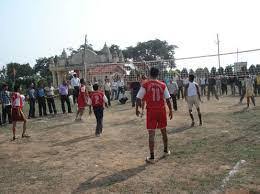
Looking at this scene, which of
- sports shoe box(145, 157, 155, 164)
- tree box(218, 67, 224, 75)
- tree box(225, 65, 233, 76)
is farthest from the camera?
tree box(218, 67, 224, 75)

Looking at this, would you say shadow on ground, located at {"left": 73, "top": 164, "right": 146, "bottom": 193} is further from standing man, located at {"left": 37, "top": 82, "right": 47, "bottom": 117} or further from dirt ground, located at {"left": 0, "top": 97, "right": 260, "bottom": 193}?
standing man, located at {"left": 37, "top": 82, "right": 47, "bottom": 117}

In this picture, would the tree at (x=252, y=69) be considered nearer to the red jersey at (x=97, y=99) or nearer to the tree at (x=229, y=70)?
the tree at (x=229, y=70)

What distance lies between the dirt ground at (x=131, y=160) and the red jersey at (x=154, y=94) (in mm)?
1241

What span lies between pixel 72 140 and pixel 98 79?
16.7 meters

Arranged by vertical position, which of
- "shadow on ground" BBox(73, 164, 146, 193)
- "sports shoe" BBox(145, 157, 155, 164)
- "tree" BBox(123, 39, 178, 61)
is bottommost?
"shadow on ground" BBox(73, 164, 146, 193)

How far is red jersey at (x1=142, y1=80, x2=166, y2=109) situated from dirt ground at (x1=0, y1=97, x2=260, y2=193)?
1241 mm

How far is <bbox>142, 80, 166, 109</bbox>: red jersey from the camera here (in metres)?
9.80

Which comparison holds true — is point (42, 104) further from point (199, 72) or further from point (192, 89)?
point (199, 72)

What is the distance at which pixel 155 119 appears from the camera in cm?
982

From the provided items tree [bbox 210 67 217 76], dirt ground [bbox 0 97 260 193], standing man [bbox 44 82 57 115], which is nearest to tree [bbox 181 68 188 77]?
tree [bbox 210 67 217 76]

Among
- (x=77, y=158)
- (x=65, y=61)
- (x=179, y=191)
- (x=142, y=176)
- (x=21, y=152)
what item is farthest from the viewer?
(x=65, y=61)

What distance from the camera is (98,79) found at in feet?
98.9

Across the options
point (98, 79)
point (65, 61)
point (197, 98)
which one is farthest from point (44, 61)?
point (197, 98)

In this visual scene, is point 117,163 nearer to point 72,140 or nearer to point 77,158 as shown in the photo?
point 77,158
